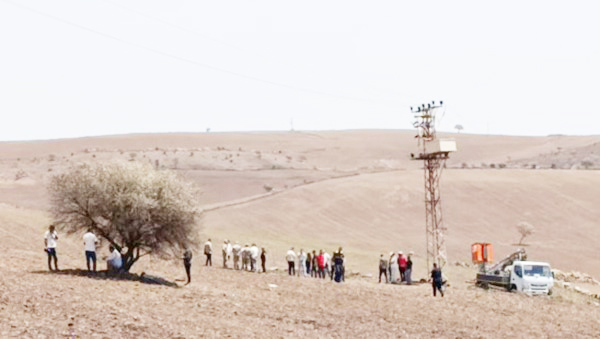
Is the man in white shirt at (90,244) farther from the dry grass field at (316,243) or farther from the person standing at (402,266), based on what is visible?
the person standing at (402,266)

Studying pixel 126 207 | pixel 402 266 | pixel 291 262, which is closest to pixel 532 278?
pixel 402 266

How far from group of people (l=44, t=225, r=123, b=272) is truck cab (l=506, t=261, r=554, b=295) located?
18.8 m

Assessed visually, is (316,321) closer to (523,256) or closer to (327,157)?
(523,256)

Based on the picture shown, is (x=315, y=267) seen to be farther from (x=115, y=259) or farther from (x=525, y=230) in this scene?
(x=525, y=230)

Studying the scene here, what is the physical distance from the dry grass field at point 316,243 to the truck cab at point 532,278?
0.93 m

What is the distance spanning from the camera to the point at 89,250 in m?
30.7

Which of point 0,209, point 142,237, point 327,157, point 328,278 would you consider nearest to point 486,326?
point 142,237

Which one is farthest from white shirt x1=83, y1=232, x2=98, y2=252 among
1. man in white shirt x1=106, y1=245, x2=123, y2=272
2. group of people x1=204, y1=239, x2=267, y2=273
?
group of people x1=204, y1=239, x2=267, y2=273

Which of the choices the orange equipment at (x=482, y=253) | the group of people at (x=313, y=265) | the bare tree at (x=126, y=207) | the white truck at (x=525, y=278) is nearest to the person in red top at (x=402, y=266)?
the group of people at (x=313, y=265)

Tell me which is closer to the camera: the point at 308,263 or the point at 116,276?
Result: the point at 116,276

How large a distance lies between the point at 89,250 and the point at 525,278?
2024cm

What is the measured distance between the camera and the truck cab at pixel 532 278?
42750 mm

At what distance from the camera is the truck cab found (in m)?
42.8

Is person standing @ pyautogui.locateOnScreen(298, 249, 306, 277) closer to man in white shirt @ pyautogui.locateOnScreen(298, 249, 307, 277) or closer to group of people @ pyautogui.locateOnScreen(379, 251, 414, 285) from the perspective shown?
man in white shirt @ pyautogui.locateOnScreen(298, 249, 307, 277)
